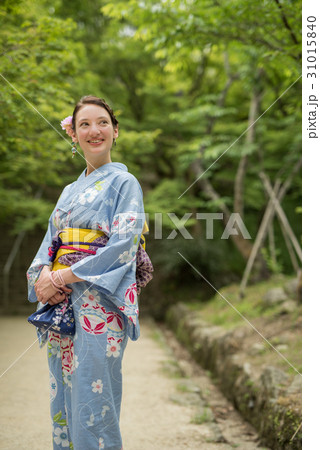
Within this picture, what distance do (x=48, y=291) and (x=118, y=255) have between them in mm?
295

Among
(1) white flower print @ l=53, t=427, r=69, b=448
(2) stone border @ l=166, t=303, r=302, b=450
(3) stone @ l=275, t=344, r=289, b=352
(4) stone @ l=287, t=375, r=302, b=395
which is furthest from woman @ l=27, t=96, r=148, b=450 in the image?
(3) stone @ l=275, t=344, r=289, b=352

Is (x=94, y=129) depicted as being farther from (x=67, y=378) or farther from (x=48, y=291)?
(x=67, y=378)

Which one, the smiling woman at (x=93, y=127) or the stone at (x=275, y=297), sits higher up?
the smiling woman at (x=93, y=127)

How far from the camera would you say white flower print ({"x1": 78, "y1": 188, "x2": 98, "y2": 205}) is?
1581 mm

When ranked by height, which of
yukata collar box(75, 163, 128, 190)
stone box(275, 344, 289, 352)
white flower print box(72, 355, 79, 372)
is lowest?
stone box(275, 344, 289, 352)

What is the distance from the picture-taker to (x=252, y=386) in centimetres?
280

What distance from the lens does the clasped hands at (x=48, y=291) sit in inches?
60.1

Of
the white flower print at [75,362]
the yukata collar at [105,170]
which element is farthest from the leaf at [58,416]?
the yukata collar at [105,170]

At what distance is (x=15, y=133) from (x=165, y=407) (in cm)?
216

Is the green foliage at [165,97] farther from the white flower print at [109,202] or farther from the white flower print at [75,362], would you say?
the white flower print at [75,362]

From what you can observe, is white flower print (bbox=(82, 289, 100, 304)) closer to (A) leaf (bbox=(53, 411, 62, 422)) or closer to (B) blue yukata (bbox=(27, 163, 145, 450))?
(B) blue yukata (bbox=(27, 163, 145, 450))

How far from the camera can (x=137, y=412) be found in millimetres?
2783

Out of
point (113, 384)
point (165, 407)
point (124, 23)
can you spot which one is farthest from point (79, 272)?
point (124, 23)
